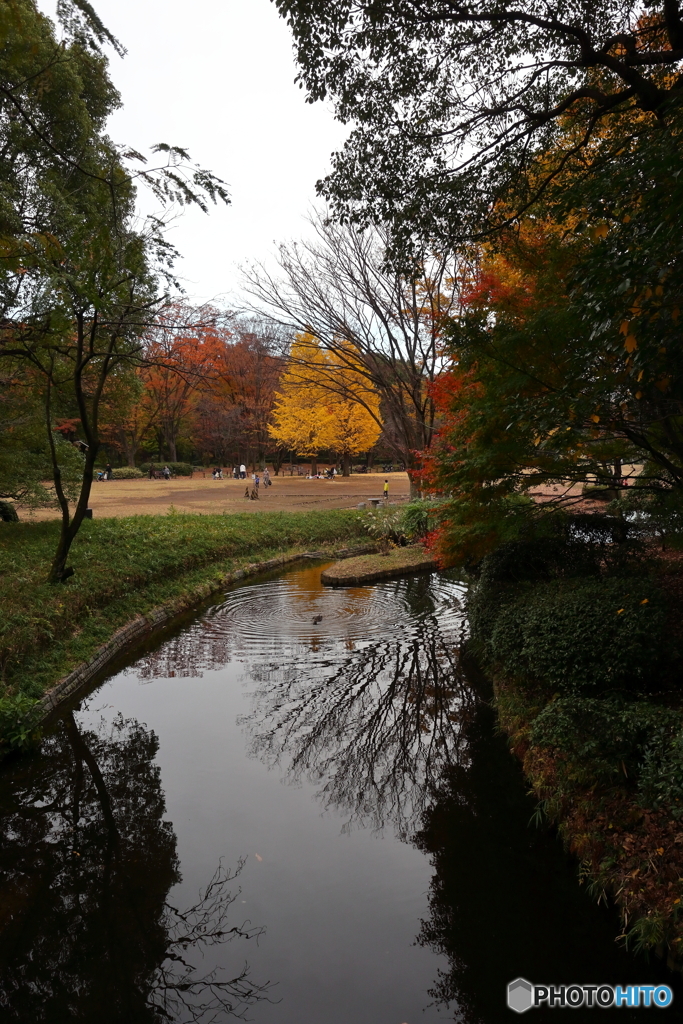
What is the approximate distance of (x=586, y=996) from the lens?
3.35 meters

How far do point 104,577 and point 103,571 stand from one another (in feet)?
0.94

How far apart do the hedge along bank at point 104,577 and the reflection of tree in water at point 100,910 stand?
4.13ft

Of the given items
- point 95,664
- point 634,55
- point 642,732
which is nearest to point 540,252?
point 634,55

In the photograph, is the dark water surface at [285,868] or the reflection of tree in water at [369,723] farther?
the reflection of tree in water at [369,723]

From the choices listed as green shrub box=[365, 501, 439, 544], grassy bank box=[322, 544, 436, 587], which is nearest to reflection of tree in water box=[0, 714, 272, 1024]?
grassy bank box=[322, 544, 436, 587]

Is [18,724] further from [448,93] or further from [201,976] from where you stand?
[448,93]

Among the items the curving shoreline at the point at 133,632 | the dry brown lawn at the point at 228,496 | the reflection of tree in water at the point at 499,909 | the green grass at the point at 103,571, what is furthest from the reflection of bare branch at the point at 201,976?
the dry brown lawn at the point at 228,496

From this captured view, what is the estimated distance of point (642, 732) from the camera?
4.47 meters

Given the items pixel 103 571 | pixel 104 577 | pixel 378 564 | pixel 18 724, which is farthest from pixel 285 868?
pixel 378 564

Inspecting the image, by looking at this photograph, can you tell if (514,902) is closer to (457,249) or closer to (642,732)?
(642,732)

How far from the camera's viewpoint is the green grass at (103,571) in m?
7.77

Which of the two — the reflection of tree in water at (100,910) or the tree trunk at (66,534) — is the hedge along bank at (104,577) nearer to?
the tree trunk at (66,534)

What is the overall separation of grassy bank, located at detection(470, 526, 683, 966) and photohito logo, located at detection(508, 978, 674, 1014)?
0.21 m

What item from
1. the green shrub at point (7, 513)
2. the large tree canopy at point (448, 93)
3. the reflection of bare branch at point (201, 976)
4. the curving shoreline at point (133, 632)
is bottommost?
the reflection of bare branch at point (201, 976)
